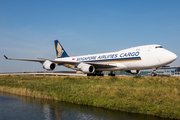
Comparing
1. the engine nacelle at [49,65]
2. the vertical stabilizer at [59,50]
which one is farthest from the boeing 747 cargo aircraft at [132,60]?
the vertical stabilizer at [59,50]

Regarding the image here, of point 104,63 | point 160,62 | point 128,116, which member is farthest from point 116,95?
point 104,63

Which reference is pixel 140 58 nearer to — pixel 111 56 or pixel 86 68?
pixel 111 56

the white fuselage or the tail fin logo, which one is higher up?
the tail fin logo

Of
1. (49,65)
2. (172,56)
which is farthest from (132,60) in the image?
(49,65)

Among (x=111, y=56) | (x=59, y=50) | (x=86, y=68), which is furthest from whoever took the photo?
(x=59, y=50)

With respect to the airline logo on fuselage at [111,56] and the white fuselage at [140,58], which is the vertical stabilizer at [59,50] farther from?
the white fuselage at [140,58]

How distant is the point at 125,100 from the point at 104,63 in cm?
1950

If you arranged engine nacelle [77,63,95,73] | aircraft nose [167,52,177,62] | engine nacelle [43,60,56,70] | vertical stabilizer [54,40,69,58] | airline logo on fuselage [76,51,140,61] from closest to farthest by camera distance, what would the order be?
aircraft nose [167,52,177,62]
airline logo on fuselage [76,51,140,61]
engine nacelle [77,63,95,73]
engine nacelle [43,60,56,70]
vertical stabilizer [54,40,69,58]

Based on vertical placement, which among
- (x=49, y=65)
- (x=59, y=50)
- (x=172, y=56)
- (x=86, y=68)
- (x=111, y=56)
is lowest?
(x=86, y=68)

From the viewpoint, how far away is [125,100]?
12430 mm

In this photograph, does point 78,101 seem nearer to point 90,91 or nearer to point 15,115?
point 90,91

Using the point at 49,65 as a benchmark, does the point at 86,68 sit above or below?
below

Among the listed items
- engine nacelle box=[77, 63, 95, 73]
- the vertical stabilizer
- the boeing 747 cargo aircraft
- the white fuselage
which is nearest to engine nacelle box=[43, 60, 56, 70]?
the boeing 747 cargo aircraft

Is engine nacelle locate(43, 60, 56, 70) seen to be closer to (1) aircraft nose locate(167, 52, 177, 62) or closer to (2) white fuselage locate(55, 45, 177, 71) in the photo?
(2) white fuselage locate(55, 45, 177, 71)
